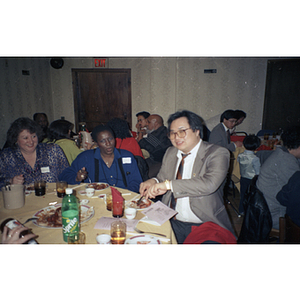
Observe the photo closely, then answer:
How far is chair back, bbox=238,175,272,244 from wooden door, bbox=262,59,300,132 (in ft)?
10.5

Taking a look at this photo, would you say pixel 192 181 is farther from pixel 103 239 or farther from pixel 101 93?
pixel 101 93

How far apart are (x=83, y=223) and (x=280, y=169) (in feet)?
6.03

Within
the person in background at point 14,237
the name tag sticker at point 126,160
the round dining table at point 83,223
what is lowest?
the round dining table at point 83,223

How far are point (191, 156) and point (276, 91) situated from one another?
5.34 m

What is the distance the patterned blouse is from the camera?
2254 mm

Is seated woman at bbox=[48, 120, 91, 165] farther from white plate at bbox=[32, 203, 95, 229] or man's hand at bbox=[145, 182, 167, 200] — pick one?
man's hand at bbox=[145, 182, 167, 200]

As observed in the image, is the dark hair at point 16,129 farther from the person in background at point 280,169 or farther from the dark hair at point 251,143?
the dark hair at point 251,143

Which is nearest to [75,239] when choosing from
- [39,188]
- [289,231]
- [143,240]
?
[143,240]

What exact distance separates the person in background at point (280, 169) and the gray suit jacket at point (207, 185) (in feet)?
2.12

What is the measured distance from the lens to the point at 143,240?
1233mm

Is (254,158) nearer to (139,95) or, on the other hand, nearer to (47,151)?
(47,151)

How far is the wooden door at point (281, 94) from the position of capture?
15.1ft

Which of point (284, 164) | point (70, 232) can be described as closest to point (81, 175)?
point (70, 232)

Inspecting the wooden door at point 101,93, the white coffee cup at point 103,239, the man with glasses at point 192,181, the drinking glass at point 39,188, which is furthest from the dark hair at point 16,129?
the wooden door at point 101,93
